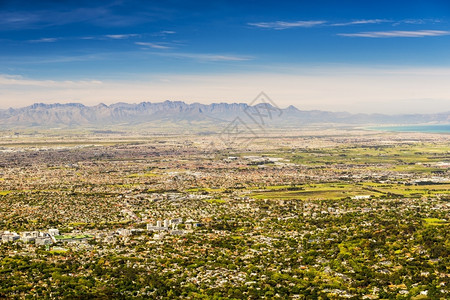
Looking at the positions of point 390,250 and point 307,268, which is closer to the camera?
point 307,268

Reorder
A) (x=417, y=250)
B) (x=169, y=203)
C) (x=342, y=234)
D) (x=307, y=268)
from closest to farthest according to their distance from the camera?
(x=307, y=268)
(x=417, y=250)
(x=342, y=234)
(x=169, y=203)

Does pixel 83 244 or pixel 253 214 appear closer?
pixel 83 244

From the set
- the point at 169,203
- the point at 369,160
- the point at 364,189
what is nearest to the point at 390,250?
the point at 169,203

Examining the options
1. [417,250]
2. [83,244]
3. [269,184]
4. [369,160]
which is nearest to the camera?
[417,250]

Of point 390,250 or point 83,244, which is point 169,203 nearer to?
point 83,244

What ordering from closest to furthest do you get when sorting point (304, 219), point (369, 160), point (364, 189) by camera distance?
1. point (304, 219)
2. point (364, 189)
3. point (369, 160)

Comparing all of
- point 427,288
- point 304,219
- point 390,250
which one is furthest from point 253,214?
point 427,288

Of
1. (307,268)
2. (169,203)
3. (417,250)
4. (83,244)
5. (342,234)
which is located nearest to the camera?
(307,268)

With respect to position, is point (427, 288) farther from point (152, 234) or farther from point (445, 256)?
point (152, 234)
